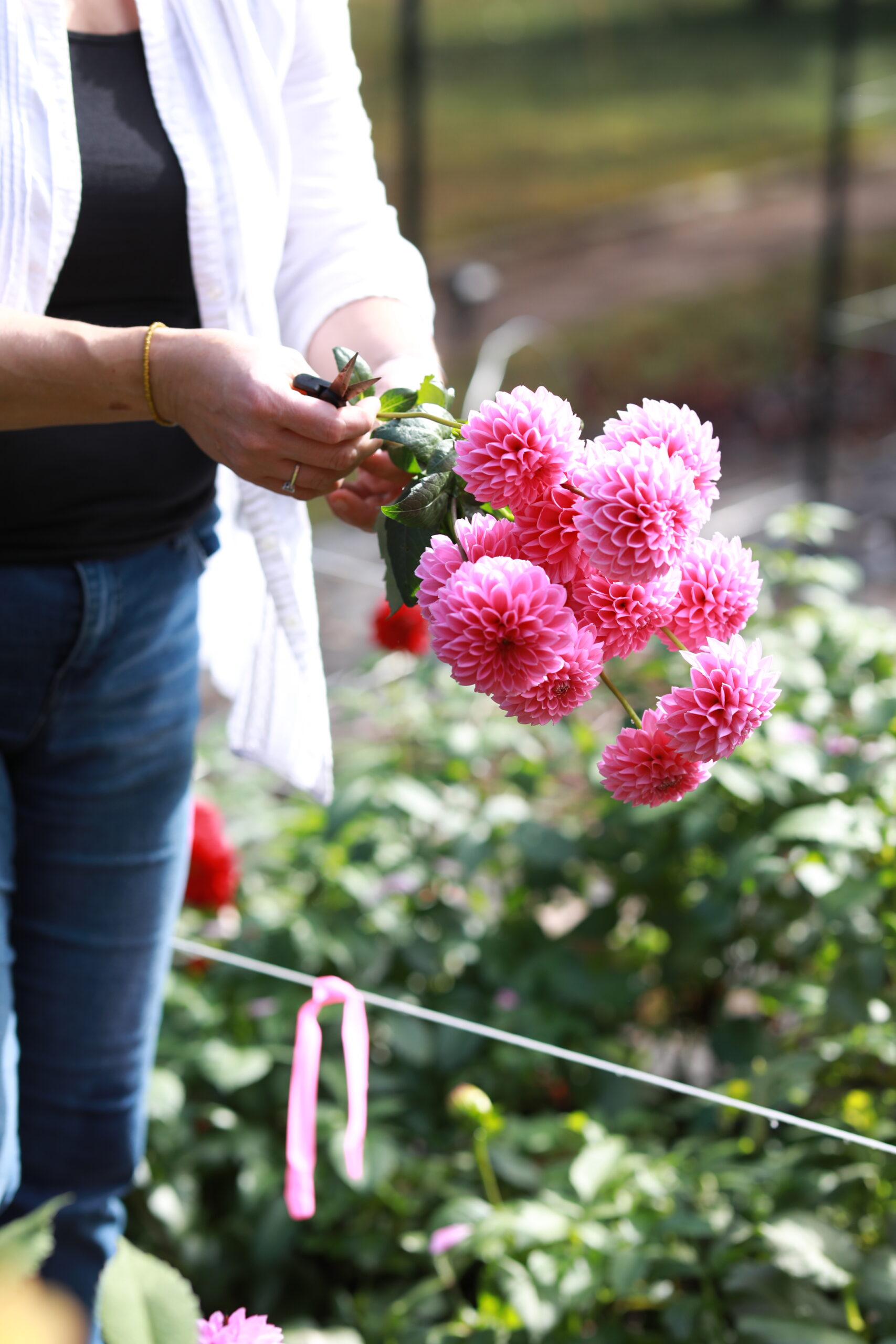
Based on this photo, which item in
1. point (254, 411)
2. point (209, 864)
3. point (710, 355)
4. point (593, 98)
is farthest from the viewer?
point (710, 355)

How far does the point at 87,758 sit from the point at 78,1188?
0.37 m

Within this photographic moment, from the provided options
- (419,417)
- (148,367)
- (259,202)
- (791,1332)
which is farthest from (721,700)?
(791,1332)

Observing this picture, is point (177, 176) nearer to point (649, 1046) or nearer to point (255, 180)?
point (255, 180)

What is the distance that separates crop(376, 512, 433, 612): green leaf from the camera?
83cm

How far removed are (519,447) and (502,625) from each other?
4.2 inches

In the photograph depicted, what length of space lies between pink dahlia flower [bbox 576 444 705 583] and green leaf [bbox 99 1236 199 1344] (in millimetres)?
444

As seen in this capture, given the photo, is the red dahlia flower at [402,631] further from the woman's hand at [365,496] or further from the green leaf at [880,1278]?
the green leaf at [880,1278]

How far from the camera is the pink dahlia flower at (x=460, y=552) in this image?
728 mm

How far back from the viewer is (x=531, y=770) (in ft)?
5.74

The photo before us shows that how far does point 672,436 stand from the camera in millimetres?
727

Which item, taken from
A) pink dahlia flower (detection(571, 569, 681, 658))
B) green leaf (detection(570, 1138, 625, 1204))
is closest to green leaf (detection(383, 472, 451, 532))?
pink dahlia flower (detection(571, 569, 681, 658))

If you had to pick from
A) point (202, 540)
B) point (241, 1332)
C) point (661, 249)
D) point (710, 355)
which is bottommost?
point (710, 355)

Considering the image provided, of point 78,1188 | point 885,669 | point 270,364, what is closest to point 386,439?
point 270,364

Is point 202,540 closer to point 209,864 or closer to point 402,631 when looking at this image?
point 402,631
